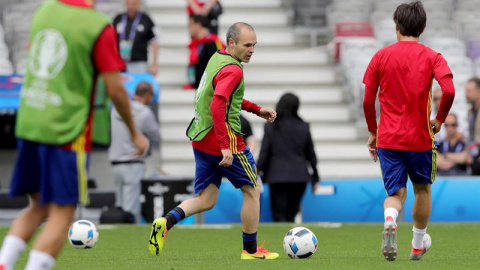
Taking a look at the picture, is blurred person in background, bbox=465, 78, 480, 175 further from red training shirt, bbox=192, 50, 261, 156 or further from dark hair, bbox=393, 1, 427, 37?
red training shirt, bbox=192, 50, 261, 156

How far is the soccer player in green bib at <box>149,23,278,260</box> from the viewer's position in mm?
8234

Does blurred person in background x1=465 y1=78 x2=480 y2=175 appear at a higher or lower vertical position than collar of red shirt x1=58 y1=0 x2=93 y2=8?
lower

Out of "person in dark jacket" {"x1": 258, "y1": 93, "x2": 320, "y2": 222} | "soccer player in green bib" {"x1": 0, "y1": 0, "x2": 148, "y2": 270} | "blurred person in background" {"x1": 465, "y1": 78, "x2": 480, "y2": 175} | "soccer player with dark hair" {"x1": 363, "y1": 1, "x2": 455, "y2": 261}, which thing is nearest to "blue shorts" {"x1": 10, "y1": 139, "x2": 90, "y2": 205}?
"soccer player in green bib" {"x1": 0, "y1": 0, "x2": 148, "y2": 270}

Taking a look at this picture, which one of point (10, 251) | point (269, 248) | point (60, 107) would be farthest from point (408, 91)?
point (10, 251)

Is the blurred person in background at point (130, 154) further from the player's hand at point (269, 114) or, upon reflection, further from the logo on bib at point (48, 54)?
the logo on bib at point (48, 54)

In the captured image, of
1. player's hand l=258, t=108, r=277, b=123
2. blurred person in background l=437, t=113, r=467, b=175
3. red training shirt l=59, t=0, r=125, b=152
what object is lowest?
blurred person in background l=437, t=113, r=467, b=175

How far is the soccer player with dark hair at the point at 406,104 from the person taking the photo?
26.1 feet

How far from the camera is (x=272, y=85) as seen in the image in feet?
61.9

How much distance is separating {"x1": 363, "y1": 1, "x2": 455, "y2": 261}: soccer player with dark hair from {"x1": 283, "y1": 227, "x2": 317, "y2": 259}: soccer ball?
91 centimetres

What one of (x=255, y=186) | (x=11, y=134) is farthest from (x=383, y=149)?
(x=11, y=134)

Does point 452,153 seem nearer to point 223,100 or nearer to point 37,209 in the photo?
point 223,100

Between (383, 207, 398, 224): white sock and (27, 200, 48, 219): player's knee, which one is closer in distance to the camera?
(27, 200, 48, 219): player's knee

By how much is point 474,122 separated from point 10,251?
9631 mm

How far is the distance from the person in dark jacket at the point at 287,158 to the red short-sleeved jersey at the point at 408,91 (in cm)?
593
